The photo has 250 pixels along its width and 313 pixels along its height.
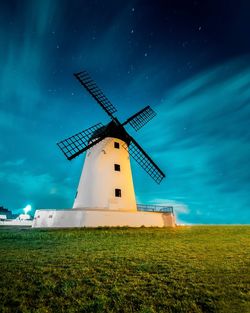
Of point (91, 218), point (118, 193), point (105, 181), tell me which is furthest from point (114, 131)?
point (91, 218)

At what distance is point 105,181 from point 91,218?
416 cm

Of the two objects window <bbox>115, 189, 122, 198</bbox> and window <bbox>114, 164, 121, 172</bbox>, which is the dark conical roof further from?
window <bbox>115, 189, 122, 198</bbox>

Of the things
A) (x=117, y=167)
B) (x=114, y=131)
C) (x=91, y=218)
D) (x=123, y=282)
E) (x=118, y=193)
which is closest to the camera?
(x=123, y=282)

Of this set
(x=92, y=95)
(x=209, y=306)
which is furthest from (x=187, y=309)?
(x=92, y=95)

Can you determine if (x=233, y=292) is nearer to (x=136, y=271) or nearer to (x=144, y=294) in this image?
(x=144, y=294)

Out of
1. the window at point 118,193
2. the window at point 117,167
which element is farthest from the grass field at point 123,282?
the window at point 117,167

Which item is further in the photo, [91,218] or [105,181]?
[105,181]

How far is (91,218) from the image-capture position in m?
18.5

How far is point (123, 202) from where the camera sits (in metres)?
21.7

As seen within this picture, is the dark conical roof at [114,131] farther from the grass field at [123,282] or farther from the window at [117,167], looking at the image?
the grass field at [123,282]

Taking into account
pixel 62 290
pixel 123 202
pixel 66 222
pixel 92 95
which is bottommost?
pixel 62 290

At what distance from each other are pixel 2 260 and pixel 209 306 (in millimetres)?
7187

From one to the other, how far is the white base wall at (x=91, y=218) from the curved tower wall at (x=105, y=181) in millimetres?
1389

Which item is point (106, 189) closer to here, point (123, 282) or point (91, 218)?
point (91, 218)
